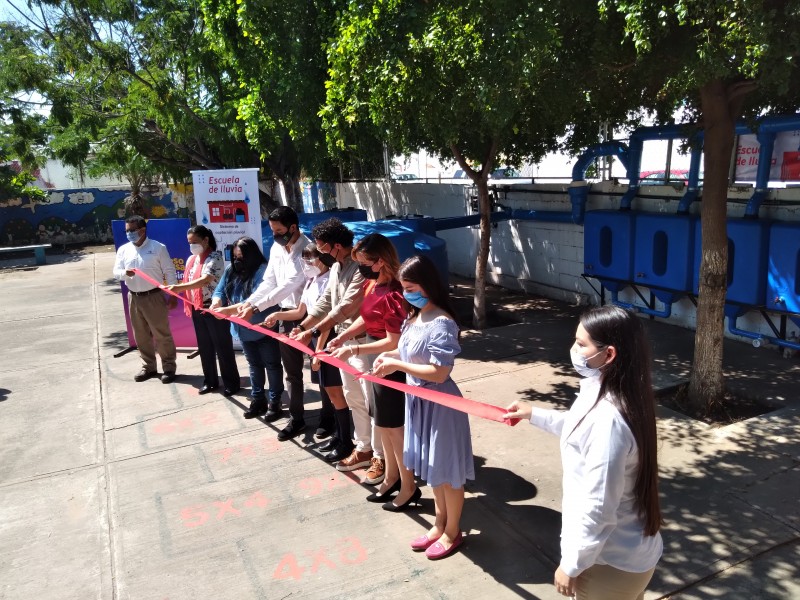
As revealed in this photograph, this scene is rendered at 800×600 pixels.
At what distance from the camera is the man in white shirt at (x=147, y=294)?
23.5ft

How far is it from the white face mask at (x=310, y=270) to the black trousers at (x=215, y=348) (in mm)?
1386

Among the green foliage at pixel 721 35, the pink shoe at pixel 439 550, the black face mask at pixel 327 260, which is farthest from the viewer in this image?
the black face mask at pixel 327 260

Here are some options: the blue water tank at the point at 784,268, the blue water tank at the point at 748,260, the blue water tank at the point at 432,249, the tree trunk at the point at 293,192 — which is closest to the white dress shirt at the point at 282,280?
the blue water tank at the point at 432,249

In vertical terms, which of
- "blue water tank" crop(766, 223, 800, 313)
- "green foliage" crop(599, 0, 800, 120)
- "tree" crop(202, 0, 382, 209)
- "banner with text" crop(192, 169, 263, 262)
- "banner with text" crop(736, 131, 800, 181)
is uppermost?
"tree" crop(202, 0, 382, 209)

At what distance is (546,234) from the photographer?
10430 mm

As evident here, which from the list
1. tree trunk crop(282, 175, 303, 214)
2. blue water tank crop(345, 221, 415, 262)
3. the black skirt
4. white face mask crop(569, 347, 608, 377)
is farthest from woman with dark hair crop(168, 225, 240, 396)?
tree trunk crop(282, 175, 303, 214)

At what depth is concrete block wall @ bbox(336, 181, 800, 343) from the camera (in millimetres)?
7508

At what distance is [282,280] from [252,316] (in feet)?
1.53

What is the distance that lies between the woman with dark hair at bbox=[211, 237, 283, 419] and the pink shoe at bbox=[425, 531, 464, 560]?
2.54m

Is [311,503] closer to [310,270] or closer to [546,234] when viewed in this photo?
[310,270]

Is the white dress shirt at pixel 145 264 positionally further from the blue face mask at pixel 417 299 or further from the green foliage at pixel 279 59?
the blue face mask at pixel 417 299

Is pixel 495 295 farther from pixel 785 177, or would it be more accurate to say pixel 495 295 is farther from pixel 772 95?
pixel 772 95

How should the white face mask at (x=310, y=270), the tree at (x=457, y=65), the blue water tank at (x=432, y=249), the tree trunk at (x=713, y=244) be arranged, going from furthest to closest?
the blue water tank at (x=432, y=249), the tree trunk at (x=713, y=244), the white face mask at (x=310, y=270), the tree at (x=457, y=65)

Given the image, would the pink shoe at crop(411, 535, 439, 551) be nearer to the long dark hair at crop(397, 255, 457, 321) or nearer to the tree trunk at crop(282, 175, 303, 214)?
the long dark hair at crop(397, 255, 457, 321)
